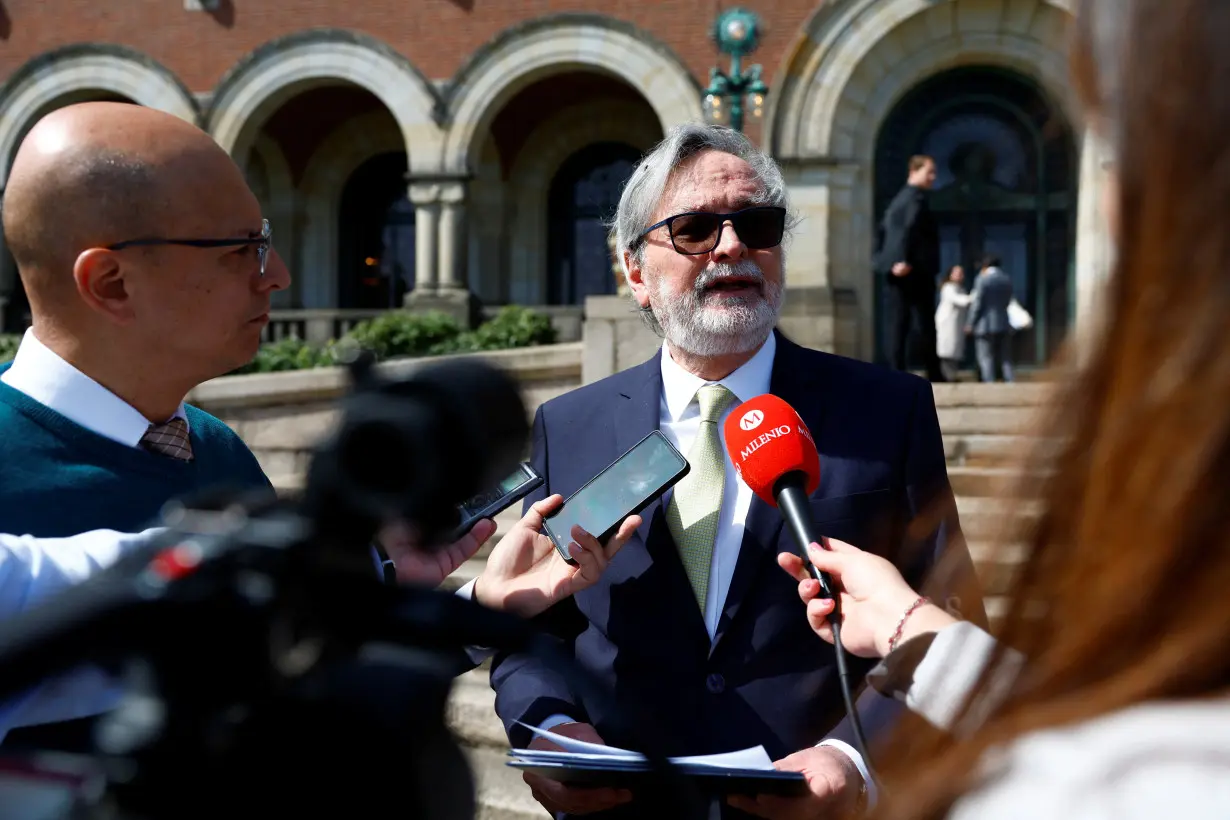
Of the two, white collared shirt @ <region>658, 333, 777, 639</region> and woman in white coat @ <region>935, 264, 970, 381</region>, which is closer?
white collared shirt @ <region>658, 333, 777, 639</region>

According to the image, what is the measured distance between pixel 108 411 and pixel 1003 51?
1415 centimetres

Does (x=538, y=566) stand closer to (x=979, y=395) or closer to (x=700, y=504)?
(x=700, y=504)

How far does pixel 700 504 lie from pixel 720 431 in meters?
0.20

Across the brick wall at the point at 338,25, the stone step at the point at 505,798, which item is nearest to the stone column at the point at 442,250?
the brick wall at the point at 338,25

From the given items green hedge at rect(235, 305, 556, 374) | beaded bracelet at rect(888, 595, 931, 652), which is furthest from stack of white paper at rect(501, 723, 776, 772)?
green hedge at rect(235, 305, 556, 374)

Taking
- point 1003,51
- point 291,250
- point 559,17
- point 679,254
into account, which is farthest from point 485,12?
point 679,254

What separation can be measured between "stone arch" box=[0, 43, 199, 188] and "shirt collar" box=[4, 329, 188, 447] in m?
16.8

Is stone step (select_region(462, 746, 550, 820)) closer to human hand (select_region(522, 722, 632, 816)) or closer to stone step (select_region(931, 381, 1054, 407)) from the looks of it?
human hand (select_region(522, 722, 632, 816))

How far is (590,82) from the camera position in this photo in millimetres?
18734

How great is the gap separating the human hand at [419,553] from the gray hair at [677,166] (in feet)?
3.74

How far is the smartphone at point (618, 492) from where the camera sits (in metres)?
2.33

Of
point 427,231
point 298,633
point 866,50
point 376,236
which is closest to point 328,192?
point 376,236

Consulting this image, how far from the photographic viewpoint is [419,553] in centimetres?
94

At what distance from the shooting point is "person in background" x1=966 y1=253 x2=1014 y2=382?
12.8m
